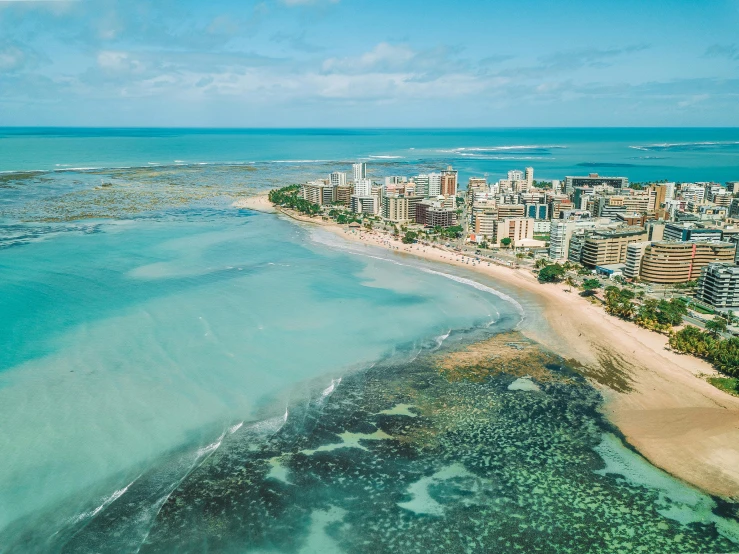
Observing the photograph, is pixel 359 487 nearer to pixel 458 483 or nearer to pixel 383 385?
pixel 458 483

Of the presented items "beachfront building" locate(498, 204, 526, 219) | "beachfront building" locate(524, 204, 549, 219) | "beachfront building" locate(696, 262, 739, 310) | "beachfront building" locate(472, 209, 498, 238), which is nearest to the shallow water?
"beachfront building" locate(696, 262, 739, 310)

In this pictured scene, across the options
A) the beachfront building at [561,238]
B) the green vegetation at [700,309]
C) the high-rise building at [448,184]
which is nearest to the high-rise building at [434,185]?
the high-rise building at [448,184]

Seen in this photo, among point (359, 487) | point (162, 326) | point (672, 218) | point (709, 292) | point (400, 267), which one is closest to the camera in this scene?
point (359, 487)

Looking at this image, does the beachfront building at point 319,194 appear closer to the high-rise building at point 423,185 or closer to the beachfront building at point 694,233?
the high-rise building at point 423,185

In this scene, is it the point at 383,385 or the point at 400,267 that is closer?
the point at 383,385

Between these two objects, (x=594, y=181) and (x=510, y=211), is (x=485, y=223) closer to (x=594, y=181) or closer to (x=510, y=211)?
(x=510, y=211)

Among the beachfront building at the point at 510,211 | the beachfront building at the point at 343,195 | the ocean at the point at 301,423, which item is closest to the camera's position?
the ocean at the point at 301,423

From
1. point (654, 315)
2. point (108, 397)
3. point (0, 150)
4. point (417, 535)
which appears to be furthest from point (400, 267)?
point (0, 150)
